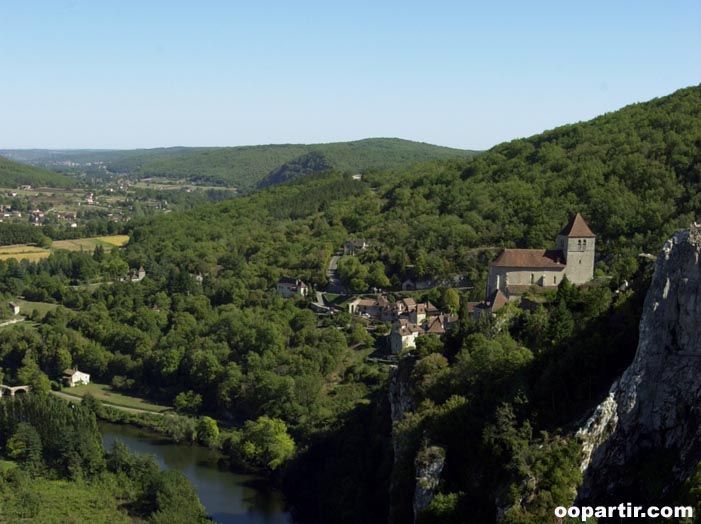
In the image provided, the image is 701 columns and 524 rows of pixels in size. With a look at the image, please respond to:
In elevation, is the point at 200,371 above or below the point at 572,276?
below

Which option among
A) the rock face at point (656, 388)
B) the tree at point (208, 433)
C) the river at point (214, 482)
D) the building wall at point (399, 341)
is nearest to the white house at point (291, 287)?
the building wall at point (399, 341)

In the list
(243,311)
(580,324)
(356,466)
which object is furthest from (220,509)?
(243,311)

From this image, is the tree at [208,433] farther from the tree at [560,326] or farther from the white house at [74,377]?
the tree at [560,326]

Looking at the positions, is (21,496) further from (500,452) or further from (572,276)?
(572,276)

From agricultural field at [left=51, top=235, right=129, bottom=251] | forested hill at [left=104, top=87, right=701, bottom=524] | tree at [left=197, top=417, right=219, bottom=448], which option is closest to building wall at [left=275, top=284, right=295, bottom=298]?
forested hill at [left=104, top=87, right=701, bottom=524]

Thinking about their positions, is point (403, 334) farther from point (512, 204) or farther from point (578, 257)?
point (512, 204)

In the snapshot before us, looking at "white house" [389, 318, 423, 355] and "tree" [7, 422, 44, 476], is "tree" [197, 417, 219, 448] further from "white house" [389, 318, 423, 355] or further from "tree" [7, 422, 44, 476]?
"white house" [389, 318, 423, 355]
